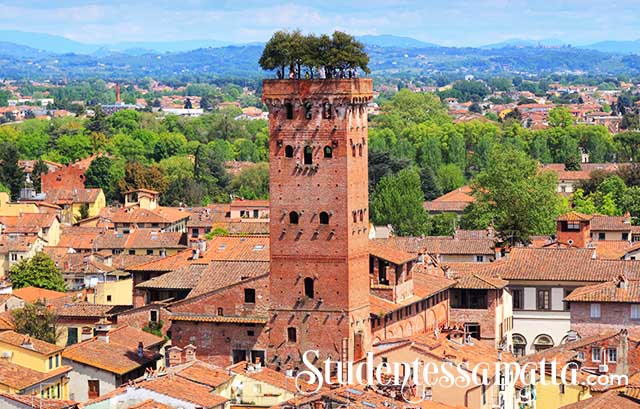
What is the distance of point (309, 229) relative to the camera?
50.8 metres

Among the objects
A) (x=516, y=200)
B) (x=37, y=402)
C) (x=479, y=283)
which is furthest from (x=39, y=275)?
(x=37, y=402)

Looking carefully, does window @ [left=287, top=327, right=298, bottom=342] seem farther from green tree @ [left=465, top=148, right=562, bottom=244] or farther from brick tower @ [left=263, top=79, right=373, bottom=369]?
green tree @ [left=465, top=148, right=562, bottom=244]

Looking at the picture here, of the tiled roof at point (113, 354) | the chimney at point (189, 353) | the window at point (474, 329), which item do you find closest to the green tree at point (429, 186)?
the window at point (474, 329)

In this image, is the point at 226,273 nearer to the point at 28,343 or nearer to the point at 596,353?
the point at 28,343

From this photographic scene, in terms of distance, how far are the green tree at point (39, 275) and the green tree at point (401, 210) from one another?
18157mm

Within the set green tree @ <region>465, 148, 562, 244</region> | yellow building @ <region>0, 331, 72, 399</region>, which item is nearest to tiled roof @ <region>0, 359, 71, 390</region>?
yellow building @ <region>0, 331, 72, 399</region>

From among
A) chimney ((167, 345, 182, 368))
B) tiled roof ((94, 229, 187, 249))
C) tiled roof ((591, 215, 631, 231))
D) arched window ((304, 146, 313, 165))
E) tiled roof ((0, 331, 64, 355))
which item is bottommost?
tiled roof ((94, 229, 187, 249))

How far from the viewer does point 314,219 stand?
50750mm

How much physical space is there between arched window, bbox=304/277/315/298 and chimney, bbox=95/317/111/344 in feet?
17.0

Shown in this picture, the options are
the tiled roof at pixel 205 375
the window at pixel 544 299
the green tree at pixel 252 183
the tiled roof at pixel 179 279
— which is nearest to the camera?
the tiled roof at pixel 205 375

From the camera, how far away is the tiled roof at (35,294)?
209ft

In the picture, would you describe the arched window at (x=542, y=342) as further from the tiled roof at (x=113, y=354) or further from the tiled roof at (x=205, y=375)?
the tiled roof at (x=205, y=375)

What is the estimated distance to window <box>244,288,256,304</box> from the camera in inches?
2026

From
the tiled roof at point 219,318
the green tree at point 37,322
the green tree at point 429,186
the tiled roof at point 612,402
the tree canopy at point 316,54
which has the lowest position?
the green tree at point 429,186
